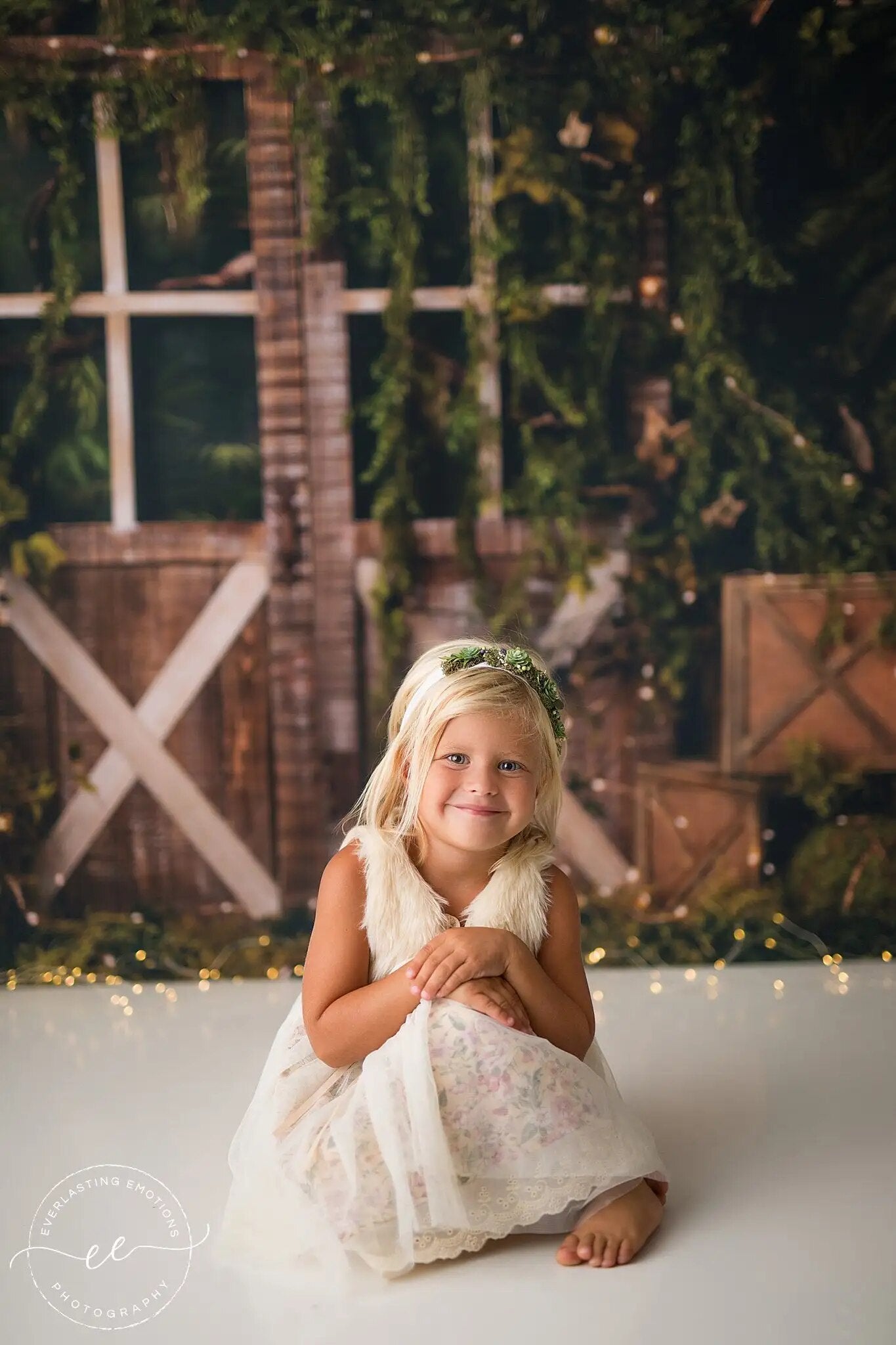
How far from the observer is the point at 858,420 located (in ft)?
9.45

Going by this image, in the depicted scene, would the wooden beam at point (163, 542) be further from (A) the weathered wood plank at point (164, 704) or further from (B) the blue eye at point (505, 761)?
(B) the blue eye at point (505, 761)

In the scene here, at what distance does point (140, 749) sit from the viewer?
9.75ft

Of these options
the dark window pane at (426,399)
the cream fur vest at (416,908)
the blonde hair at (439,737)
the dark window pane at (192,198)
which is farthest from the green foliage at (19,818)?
the cream fur vest at (416,908)

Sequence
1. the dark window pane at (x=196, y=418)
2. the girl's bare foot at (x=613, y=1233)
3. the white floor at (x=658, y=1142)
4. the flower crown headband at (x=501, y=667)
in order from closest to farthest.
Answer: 1. the white floor at (x=658, y=1142)
2. the girl's bare foot at (x=613, y=1233)
3. the flower crown headband at (x=501, y=667)
4. the dark window pane at (x=196, y=418)

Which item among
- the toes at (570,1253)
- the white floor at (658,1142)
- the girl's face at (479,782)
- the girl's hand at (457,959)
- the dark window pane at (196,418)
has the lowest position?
the white floor at (658,1142)

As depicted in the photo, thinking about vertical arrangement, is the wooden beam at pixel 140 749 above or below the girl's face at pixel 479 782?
below

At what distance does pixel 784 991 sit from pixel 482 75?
6.94ft

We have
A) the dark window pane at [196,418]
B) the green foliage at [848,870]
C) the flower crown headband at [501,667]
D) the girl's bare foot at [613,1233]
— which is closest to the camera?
the girl's bare foot at [613,1233]

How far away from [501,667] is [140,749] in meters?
1.48

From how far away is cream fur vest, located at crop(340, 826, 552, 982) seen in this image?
66.8 inches

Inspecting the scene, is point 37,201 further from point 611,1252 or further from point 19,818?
point 611,1252

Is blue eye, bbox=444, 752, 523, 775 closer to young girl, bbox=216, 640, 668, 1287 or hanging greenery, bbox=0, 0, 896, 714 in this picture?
young girl, bbox=216, 640, 668, 1287

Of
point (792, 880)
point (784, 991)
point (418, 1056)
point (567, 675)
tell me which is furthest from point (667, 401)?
point (418, 1056)

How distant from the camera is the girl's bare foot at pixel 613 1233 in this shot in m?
1.62
